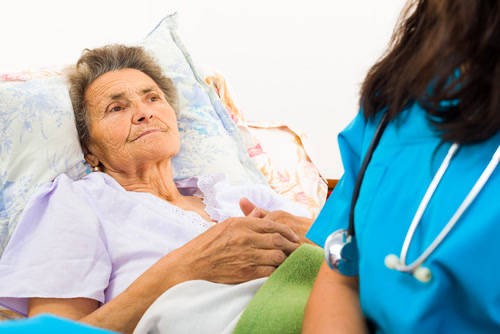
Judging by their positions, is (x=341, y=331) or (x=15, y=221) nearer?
(x=341, y=331)

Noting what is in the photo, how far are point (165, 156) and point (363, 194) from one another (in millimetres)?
884

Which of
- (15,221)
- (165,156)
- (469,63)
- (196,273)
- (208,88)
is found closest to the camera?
(469,63)

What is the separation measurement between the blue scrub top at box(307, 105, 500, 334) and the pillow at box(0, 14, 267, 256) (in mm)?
954

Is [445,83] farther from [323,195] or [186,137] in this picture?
[323,195]

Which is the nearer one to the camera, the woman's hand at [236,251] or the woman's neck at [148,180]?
the woman's hand at [236,251]

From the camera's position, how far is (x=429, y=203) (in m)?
0.55

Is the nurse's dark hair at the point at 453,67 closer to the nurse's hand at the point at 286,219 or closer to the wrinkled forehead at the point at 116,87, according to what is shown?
the nurse's hand at the point at 286,219

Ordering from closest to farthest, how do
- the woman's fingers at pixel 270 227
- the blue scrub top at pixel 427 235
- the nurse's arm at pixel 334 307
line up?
the blue scrub top at pixel 427 235, the nurse's arm at pixel 334 307, the woman's fingers at pixel 270 227

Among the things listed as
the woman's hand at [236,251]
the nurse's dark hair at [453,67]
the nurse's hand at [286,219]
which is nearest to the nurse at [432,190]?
the nurse's dark hair at [453,67]

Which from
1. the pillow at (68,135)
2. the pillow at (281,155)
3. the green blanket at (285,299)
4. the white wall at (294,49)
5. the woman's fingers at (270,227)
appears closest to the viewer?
the green blanket at (285,299)

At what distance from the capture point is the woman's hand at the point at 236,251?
1.03 meters

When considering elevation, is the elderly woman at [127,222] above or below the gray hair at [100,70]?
below

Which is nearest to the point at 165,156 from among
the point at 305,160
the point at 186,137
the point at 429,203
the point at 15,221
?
the point at 186,137

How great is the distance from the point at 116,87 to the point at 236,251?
698 mm
